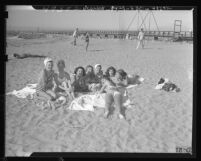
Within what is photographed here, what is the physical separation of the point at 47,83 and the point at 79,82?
1.13ft

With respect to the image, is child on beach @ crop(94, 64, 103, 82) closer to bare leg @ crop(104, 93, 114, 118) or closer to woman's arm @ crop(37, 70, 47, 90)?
bare leg @ crop(104, 93, 114, 118)

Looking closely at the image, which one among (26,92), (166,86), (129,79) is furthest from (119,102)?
(26,92)

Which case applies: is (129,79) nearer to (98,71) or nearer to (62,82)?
(98,71)

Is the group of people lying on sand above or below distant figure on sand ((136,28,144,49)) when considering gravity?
below

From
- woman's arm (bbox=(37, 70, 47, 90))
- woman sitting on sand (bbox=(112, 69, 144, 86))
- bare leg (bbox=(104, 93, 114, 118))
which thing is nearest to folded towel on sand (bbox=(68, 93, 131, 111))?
bare leg (bbox=(104, 93, 114, 118))

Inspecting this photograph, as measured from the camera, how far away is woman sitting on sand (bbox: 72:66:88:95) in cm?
287

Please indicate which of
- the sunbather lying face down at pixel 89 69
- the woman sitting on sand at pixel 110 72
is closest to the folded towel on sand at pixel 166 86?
the woman sitting on sand at pixel 110 72

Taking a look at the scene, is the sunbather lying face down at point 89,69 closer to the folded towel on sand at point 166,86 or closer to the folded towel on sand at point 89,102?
the folded towel on sand at point 89,102

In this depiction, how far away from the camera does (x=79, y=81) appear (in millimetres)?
2875

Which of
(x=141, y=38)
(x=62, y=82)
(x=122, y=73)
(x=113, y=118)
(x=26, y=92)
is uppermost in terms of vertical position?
(x=141, y=38)

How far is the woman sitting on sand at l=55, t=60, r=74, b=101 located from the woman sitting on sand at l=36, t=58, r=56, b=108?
5 cm

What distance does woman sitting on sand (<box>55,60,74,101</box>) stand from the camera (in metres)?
2.87
